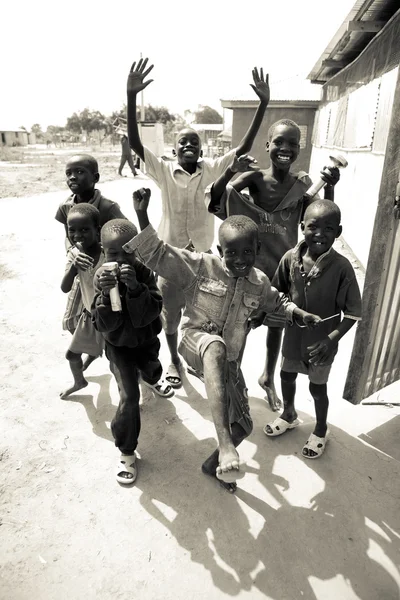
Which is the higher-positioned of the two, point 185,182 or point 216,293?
point 185,182

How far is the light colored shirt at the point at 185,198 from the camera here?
3.00 metres

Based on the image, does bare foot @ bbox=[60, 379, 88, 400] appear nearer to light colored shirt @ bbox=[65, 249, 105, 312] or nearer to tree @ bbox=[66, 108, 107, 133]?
light colored shirt @ bbox=[65, 249, 105, 312]

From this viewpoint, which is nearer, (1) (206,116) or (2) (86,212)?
(2) (86,212)

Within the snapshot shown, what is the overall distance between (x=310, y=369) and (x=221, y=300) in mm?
729

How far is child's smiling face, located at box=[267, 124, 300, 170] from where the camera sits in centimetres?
250

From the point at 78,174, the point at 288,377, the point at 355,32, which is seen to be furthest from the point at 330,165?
the point at 355,32

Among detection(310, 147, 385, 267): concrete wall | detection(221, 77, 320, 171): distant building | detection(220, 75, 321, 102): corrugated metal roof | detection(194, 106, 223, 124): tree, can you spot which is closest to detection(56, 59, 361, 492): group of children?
detection(310, 147, 385, 267): concrete wall

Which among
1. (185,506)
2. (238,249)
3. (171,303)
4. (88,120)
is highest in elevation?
(88,120)

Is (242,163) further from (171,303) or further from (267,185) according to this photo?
(171,303)

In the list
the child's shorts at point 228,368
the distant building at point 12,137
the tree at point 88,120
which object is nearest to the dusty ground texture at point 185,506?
the child's shorts at point 228,368

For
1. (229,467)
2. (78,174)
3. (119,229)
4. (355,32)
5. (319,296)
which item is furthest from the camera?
(355,32)

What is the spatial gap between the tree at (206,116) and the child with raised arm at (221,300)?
254ft

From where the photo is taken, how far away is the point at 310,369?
2430mm

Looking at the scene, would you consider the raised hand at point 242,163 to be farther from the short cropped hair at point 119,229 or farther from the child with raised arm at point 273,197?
the short cropped hair at point 119,229
